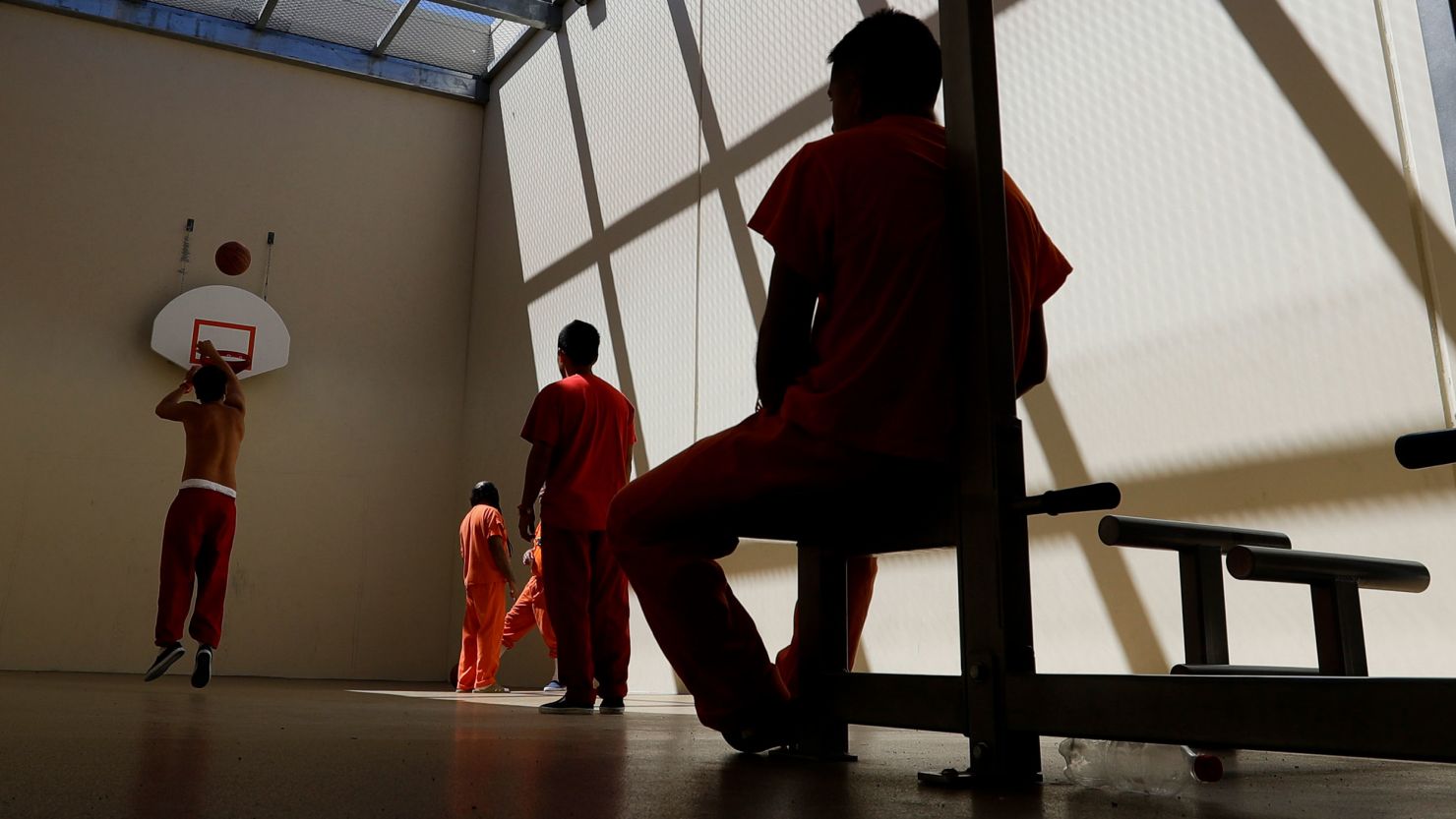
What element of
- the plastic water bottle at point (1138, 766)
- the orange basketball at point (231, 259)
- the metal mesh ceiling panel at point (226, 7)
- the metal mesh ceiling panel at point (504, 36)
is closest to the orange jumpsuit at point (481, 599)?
the orange basketball at point (231, 259)

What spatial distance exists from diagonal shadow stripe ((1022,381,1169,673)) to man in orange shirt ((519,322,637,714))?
155 cm

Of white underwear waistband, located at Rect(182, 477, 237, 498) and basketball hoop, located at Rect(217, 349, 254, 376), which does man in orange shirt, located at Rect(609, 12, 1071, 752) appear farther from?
basketball hoop, located at Rect(217, 349, 254, 376)

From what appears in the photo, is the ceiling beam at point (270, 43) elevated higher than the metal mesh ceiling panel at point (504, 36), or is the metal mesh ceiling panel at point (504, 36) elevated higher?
the metal mesh ceiling panel at point (504, 36)

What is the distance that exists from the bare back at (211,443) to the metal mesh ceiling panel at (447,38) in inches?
189

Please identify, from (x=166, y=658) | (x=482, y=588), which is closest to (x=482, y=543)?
(x=482, y=588)

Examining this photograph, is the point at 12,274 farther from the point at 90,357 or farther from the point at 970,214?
the point at 970,214

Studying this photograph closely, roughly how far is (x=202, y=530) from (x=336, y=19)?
5496mm

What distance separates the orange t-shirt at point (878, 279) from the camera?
64.1 inches

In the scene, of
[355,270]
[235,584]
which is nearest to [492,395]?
[355,270]

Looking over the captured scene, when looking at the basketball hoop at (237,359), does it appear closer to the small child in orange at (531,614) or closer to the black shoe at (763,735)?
the small child in orange at (531,614)

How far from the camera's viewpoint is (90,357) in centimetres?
823

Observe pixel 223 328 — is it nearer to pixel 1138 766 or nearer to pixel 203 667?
pixel 203 667

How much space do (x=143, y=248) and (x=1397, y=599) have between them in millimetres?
8407

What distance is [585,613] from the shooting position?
401 cm
